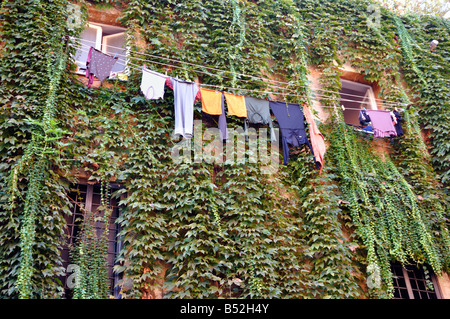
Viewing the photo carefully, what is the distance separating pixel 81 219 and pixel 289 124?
4537mm

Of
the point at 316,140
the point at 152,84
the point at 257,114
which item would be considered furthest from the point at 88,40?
the point at 316,140

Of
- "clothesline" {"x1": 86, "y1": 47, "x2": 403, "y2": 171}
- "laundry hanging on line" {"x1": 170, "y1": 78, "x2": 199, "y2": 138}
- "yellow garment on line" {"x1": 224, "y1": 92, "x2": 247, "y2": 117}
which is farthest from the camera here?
"yellow garment on line" {"x1": 224, "y1": 92, "x2": 247, "y2": 117}

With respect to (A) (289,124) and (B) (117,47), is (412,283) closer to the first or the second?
(A) (289,124)

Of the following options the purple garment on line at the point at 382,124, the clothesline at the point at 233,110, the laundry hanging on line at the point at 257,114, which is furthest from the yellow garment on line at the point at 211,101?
the purple garment on line at the point at 382,124

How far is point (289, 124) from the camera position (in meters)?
10.0

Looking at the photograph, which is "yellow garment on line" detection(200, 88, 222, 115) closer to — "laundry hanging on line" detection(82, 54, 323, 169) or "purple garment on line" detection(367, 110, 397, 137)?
"laundry hanging on line" detection(82, 54, 323, 169)

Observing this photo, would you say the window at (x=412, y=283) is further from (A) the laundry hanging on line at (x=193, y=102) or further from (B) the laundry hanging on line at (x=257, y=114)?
(B) the laundry hanging on line at (x=257, y=114)

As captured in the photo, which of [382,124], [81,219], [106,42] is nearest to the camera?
[81,219]

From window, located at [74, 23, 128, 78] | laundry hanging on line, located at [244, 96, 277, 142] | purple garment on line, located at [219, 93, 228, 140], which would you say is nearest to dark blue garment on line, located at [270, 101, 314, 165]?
laundry hanging on line, located at [244, 96, 277, 142]

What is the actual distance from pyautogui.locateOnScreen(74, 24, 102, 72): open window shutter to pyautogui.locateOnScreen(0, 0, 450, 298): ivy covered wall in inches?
26.9

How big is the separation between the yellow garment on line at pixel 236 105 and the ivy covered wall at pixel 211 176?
0.43 meters

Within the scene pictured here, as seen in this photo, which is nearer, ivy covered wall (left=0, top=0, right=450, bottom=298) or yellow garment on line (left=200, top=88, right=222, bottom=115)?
ivy covered wall (left=0, top=0, right=450, bottom=298)

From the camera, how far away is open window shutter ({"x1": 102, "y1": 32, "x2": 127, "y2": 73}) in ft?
33.3
